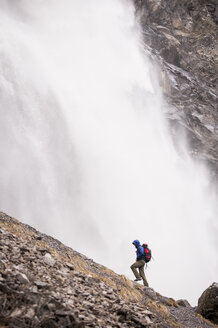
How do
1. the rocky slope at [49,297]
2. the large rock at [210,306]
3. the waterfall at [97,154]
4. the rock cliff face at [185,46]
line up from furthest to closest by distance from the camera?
1. the rock cliff face at [185,46]
2. the waterfall at [97,154]
3. the large rock at [210,306]
4. the rocky slope at [49,297]

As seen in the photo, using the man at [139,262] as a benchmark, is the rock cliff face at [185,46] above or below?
above

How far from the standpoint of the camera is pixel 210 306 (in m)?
10.9

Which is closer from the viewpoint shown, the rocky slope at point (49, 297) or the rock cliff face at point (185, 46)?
the rocky slope at point (49, 297)

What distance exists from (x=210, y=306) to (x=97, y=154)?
2246 centimetres

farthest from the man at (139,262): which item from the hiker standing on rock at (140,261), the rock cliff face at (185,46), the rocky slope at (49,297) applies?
the rock cliff face at (185,46)

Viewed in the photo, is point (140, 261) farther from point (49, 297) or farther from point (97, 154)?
point (97, 154)

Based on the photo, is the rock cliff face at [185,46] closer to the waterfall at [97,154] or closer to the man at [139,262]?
the waterfall at [97,154]

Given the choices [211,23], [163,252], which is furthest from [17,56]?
[211,23]

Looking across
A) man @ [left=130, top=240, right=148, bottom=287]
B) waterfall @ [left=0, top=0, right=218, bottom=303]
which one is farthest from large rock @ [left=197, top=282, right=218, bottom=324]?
waterfall @ [left=0, top=0, right=218, bottom=303]

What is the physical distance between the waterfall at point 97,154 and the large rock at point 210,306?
1329 cm

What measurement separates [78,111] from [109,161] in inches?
271

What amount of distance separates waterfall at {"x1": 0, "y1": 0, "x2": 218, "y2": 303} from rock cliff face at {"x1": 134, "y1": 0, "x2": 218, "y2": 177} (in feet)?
8.56

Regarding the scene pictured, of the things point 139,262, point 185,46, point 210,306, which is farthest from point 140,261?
point 185,46

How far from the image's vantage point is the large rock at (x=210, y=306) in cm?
1077
